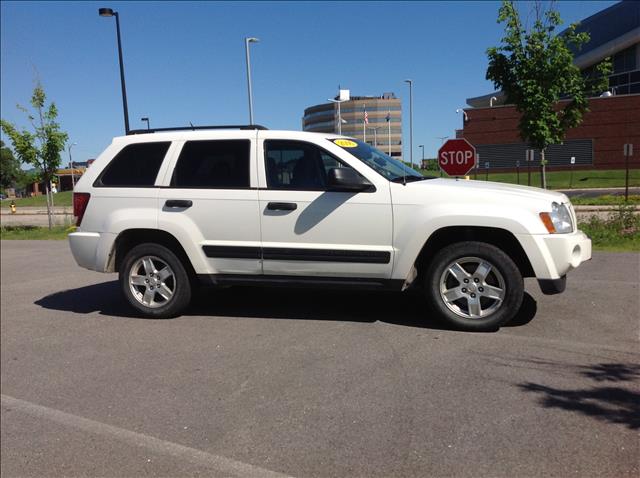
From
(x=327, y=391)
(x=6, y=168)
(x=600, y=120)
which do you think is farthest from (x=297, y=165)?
(x=6, y=168)

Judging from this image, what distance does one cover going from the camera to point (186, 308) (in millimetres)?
6023

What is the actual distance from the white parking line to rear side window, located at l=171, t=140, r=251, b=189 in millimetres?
2558

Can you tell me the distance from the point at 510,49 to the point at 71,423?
46.9 ft

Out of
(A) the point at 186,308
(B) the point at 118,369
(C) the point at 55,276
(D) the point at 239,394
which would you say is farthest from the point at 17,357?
(C) the point at 55,276

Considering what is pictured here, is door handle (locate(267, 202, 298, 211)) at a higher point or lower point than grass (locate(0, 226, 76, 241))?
higher

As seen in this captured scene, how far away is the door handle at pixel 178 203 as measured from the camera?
17.8 feet

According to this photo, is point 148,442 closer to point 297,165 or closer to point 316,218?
point 316,218

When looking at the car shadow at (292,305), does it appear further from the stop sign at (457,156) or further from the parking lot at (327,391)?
the stop sign at (457,156)

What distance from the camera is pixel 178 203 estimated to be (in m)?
5.46

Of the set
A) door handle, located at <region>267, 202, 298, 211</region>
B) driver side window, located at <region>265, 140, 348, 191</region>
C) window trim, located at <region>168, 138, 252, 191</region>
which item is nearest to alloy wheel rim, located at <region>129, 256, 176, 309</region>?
window trim, located at <region>168, 138, 252, 191</region>

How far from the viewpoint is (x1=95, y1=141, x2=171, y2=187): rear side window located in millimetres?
5648

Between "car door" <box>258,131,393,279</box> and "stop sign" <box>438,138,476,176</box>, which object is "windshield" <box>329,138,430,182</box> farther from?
"stop sign" <box>438,138,476,176</box>

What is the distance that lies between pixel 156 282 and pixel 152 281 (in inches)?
1.8

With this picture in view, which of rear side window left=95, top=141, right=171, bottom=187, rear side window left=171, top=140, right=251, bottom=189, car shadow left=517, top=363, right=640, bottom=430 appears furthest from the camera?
rear side window left=95, top=141, right=171, bottom=187
